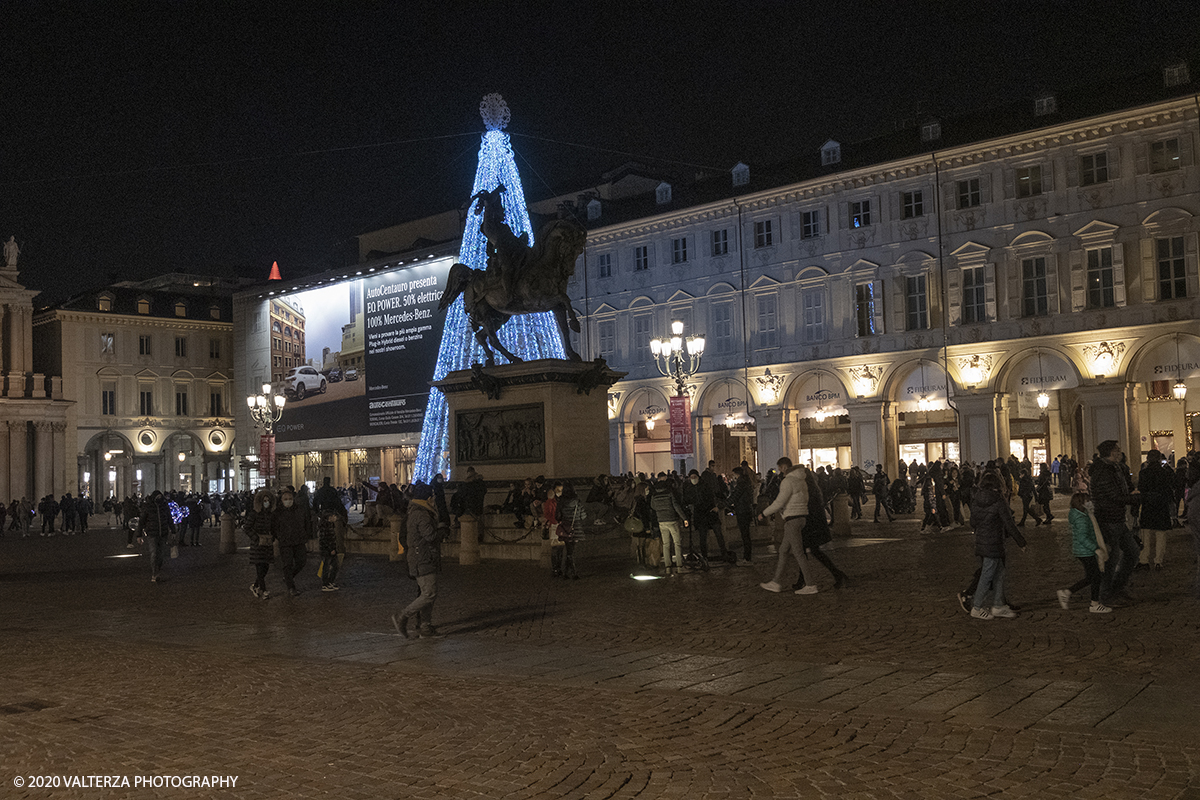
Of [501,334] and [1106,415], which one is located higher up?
[501,334]

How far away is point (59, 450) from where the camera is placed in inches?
2965

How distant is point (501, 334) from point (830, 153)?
Result: 66.0 feet

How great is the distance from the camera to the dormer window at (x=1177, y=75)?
134ft

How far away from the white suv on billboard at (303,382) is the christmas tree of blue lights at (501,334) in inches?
1013

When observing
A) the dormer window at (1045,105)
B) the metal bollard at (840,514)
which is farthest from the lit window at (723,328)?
the metal bollard at (840,514)

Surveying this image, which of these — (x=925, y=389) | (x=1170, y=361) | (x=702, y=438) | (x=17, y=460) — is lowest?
(x=702, y=438)

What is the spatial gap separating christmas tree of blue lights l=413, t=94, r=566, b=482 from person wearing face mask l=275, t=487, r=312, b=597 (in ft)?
46.9

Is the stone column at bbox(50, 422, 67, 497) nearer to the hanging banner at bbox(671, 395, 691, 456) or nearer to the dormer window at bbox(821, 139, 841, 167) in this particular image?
the dormer window at bbox(821, 139, 841, 167)

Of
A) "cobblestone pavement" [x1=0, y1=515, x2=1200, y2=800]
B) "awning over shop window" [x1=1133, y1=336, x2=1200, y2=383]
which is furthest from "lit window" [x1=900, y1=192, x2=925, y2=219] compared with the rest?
"cobblestone pavement" [x1=0, y1=515, x2=1200, y2=800]

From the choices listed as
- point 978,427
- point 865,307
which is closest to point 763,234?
point 865,307

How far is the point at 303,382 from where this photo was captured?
62.5 meters

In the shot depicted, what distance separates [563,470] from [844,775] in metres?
15.4

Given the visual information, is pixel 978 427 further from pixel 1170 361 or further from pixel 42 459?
pixel 42 459

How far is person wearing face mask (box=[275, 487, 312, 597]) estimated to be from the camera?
16.0 meters
